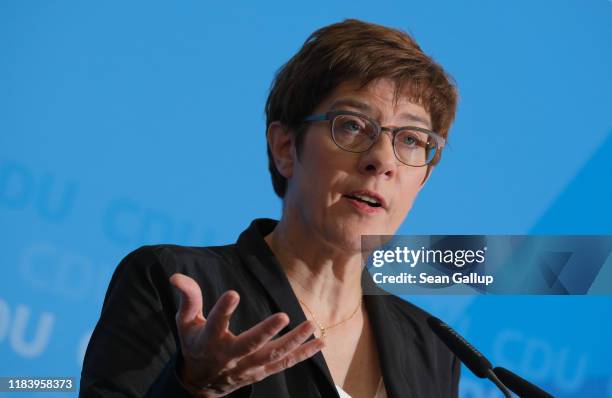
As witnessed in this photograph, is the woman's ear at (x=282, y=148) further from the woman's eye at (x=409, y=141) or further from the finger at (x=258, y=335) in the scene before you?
the finger at (x=258, y=335)

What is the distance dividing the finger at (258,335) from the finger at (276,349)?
0.04 feet

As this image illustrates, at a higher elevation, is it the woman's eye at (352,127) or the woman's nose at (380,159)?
the woman's eye at (352,127)

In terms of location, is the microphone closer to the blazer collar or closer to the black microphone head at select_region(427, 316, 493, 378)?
the black microphone head at select_region(427, 316, 493, 378)

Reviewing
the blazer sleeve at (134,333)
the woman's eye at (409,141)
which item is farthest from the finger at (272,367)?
the woman's eye at (409,141)

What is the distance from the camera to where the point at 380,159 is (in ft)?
4.66

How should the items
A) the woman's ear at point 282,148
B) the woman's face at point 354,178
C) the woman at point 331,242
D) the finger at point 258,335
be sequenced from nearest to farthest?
the finger at point 258,335 < the woman at point 331,242 < the woman's face at point 354,178 < the woman's ear at point 282,148

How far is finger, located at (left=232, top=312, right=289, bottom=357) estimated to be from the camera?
2.98ft

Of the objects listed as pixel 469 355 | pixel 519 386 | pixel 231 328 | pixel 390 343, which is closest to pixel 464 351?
pixel 469 355

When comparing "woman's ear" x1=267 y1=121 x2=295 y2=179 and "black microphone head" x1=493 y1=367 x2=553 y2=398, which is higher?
"woman's ear" x1=267 y1=121 x2=295 y2=179

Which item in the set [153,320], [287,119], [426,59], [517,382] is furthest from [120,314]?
[426,59]

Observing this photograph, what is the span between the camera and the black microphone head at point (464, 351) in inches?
47.9

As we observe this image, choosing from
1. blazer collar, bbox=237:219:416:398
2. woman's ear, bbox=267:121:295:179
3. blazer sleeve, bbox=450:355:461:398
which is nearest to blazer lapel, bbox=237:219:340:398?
blazer collar, bbox=237:219:416:398

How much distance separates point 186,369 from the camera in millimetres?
1022

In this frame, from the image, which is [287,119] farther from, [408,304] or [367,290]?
[408,304]
